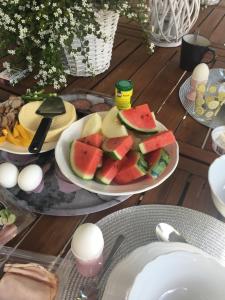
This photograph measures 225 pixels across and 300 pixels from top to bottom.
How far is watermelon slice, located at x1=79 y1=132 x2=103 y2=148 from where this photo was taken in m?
0.73

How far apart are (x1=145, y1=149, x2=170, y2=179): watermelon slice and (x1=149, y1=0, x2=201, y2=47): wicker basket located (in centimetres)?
69

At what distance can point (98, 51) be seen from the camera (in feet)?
3.39

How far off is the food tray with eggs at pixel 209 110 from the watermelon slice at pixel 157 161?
26 centimetres

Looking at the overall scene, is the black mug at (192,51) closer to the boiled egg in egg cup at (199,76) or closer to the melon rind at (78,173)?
the boiled egg in egg cup at (199,76)

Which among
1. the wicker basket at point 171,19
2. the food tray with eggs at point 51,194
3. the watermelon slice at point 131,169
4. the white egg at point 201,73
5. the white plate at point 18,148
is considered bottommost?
the food tray with eggs at point 51,194

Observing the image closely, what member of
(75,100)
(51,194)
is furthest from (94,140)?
(75,100)

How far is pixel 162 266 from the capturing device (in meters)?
0.43

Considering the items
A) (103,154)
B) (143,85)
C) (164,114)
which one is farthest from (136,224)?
(143,85)

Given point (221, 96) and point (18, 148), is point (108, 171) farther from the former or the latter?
point (221, 96)

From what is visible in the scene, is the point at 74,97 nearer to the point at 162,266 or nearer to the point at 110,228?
the point at 110,228

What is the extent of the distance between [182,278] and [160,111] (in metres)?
0.59

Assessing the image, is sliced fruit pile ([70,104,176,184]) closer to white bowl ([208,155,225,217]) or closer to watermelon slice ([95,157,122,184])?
watermelon slice ([95,157,122,184])

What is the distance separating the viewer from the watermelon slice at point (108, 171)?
2.21 ft

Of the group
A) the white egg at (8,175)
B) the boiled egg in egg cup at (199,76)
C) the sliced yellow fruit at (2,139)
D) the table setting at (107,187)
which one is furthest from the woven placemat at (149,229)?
the boiled egg in egg cup at (199,76)
